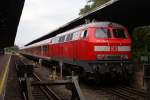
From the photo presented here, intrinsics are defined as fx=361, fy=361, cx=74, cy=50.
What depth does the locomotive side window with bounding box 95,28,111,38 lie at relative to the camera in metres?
17.0

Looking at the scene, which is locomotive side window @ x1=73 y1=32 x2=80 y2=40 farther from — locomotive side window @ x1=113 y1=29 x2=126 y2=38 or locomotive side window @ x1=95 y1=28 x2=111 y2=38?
locomotive side window @ x1=113 y1=29 x2=126 y2=38

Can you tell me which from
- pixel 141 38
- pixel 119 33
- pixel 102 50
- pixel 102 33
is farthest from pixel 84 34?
pixel 141 38

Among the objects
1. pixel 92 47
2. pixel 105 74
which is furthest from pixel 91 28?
pixel 105 74

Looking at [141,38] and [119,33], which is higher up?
[141,38]

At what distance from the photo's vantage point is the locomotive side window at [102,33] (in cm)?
1705

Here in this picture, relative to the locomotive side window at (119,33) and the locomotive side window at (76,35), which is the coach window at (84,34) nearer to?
the locomotive side window at (76,35)

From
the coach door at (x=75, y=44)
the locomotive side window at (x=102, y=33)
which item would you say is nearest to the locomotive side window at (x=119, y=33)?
the locomotive side window at (x=102, y=33)

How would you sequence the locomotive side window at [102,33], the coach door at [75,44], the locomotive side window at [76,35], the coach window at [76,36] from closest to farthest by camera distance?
the locomotive side window at [102,33] < the coach door at [75,44] < the locomotive side window at [76,35] < the coach window at [76,36]

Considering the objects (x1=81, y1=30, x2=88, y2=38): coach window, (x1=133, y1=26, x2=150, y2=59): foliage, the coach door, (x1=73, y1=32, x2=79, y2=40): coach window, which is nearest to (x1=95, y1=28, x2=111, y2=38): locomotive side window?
(x1=81, y1=30, x2=88, y2=38): coach window

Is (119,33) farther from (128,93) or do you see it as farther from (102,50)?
(128,93)

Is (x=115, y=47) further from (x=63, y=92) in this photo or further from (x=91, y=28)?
(x=63, y=92)

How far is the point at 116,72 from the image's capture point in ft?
54.4

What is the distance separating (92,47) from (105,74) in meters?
1.39

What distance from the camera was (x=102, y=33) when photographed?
56.5 ft
